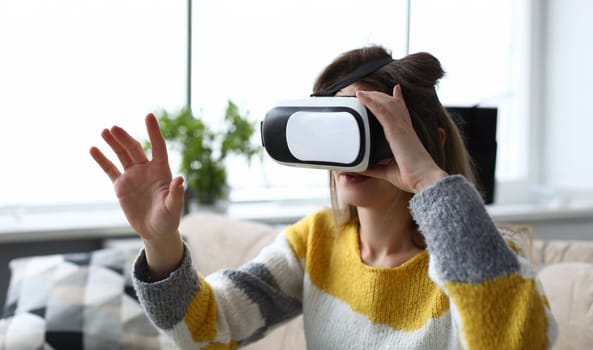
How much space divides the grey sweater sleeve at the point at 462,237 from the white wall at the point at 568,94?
2167 millimetres

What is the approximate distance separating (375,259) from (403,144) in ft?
0.94

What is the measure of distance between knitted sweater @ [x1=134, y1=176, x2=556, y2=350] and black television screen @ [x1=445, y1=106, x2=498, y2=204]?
29 cm

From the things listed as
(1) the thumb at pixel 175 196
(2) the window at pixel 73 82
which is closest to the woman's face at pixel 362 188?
(1) the thumb at pixel 175 196

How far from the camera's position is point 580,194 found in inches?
114

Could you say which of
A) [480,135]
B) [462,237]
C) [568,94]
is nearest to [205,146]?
[480,135]

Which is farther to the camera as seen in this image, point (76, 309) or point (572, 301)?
point (76, 309)

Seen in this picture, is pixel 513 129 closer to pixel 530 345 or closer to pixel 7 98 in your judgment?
pixel 7 98

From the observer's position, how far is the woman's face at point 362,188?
3.42ft

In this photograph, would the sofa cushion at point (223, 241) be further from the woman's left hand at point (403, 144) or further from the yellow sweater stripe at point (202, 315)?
the woman's left hand at point (403, 144)

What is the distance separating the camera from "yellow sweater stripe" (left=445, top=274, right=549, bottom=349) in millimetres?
824

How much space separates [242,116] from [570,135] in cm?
143

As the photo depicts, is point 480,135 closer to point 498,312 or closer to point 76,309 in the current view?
point 498,312

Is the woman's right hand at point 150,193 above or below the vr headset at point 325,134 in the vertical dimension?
below

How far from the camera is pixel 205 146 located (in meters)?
2.16
